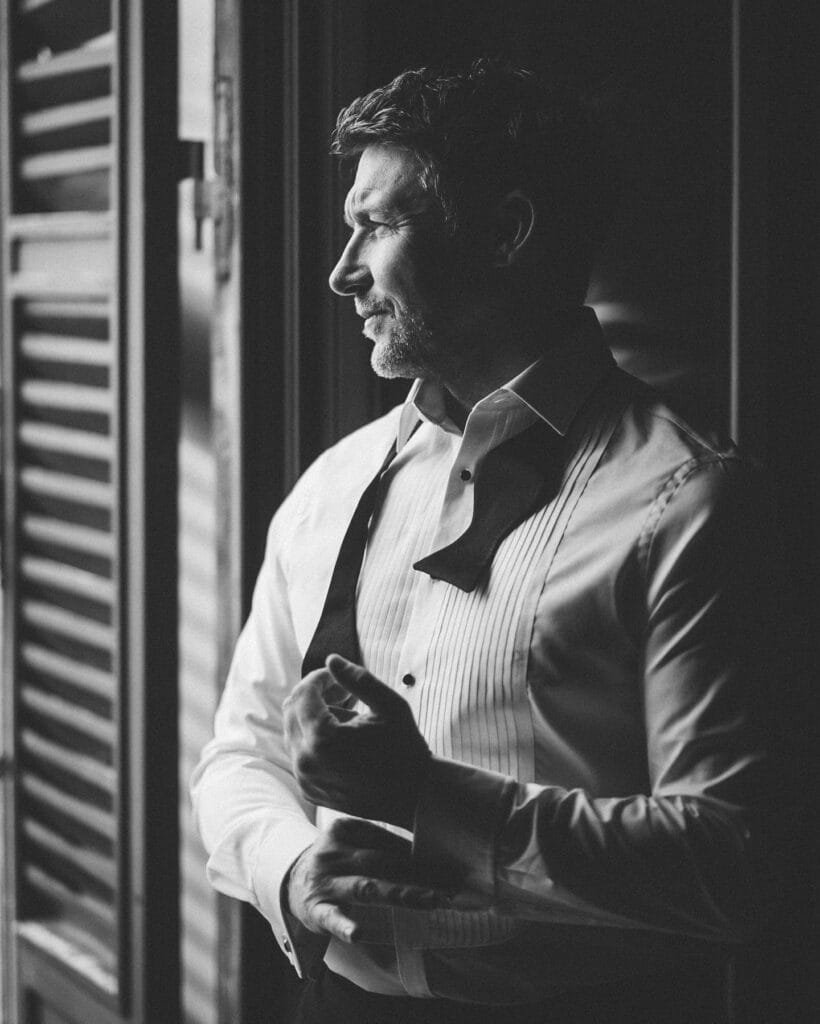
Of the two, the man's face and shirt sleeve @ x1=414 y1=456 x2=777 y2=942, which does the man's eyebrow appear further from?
shirt sleeve @ x1=414 y1=456 x2=777 y2=942

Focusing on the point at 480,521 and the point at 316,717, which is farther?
the point at 480,521

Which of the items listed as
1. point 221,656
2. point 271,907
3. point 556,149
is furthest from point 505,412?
point 221,656

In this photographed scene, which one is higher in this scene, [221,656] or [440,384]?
[440,384]

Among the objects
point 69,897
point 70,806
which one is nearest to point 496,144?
point 70,806

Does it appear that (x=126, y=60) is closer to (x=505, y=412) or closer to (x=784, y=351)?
(x=505, y=412)

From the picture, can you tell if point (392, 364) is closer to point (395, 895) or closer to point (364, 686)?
point (364, 686)

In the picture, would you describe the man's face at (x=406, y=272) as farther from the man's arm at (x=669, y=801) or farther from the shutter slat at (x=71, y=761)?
the shutter slat at (x=71, y=761)

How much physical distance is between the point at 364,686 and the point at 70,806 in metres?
1.25

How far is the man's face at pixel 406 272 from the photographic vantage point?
1.28 meters

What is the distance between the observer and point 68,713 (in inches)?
81.8

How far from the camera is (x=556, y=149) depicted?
1296mm

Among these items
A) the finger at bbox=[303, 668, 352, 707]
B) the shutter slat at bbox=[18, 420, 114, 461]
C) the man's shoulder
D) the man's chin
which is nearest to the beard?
the man's chin

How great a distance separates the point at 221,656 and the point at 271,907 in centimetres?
68

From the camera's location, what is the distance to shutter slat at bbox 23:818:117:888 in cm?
198
